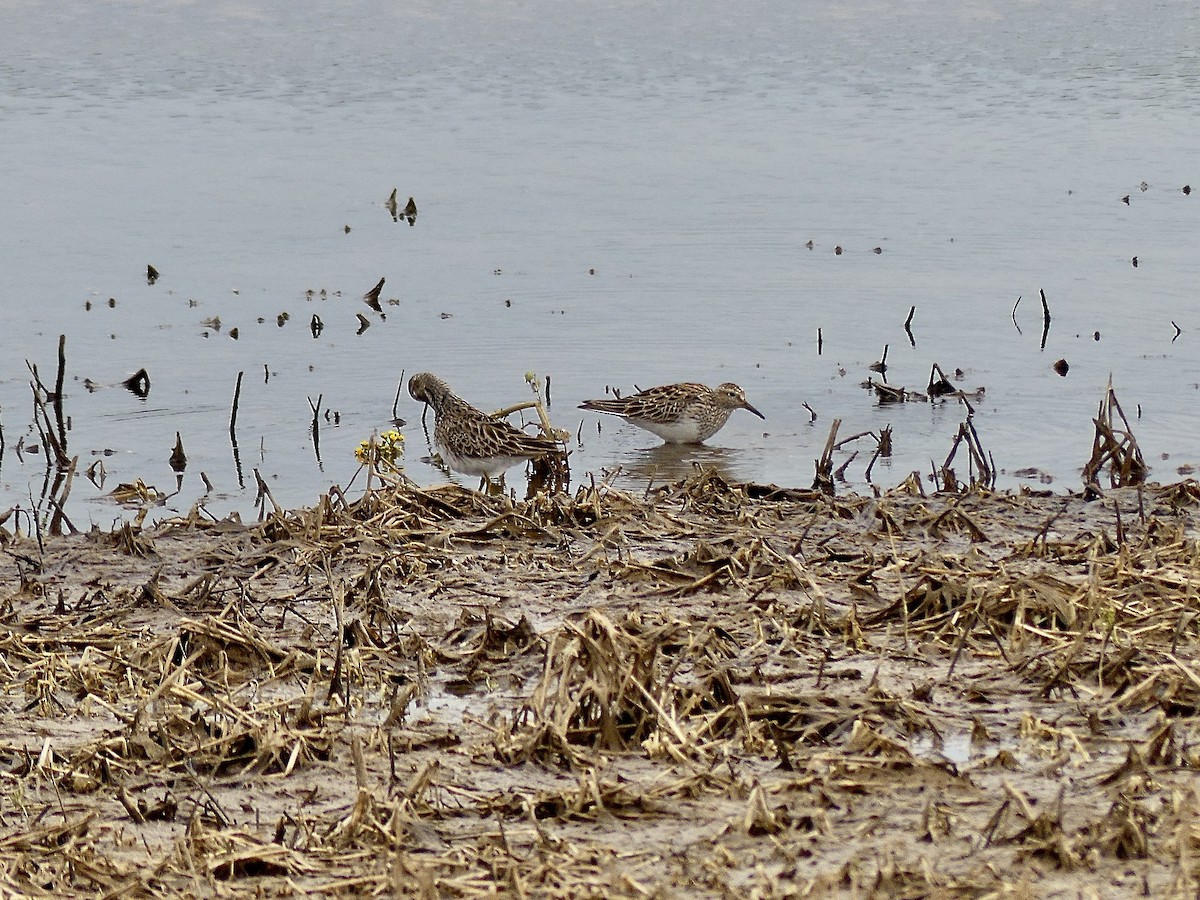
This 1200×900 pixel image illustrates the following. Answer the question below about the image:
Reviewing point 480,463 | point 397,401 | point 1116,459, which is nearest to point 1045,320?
point 1116,459

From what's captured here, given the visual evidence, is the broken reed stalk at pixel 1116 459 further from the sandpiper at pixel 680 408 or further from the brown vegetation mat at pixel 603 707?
the sandpiper at pixel 680 408

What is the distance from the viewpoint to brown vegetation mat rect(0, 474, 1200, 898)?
4.21 metres

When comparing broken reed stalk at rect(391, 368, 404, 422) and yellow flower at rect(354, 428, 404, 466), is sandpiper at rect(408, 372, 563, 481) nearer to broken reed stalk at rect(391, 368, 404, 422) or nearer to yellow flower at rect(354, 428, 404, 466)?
yellow flower at rect(354, 428, 404, 466)

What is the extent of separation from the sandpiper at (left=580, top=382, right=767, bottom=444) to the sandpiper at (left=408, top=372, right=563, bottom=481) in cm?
88

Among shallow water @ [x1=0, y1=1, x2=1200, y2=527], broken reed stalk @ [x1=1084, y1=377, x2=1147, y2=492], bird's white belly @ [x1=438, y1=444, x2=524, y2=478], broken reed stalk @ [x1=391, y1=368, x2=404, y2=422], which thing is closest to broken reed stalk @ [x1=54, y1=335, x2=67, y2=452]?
shallow water @ [x1=0, y1=1, x2=1200, y2=527]

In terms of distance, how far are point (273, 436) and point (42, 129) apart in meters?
9.51

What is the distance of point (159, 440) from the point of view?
10250 mm

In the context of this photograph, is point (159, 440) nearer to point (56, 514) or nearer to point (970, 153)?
point (56, 514)

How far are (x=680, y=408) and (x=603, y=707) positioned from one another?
5.52m

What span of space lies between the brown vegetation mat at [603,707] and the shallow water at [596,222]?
2314mm

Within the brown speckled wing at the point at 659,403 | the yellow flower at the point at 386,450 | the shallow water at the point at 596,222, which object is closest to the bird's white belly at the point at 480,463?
the yellow flower at the point at 386,450

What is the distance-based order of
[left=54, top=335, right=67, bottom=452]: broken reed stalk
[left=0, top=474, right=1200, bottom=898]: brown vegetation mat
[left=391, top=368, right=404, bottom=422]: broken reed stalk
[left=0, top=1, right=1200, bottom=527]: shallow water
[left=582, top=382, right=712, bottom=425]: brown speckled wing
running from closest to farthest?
[left=0, top=474, right=1200, bottom=898]: brown vegetation mat → [left=54, top=335, right=67, bottom=452]: broken reed stalk → [left=582, top=382, right=712, bottom=425]: brown speckled wing → [left=0, top=1, right=1200, bottom=527]: shallow water → [left=391, top=368, right=404, bottom=422]: broken reed stalk

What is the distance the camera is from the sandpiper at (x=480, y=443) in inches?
367

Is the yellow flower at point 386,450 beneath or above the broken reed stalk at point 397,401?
above
